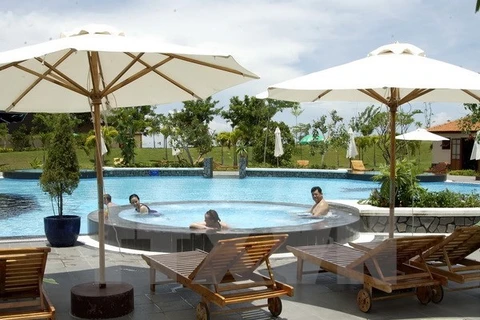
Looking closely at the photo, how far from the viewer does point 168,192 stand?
21422 mm

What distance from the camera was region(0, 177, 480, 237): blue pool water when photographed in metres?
15.3

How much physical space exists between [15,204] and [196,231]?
10883 mm

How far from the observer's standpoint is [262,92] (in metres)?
7.17

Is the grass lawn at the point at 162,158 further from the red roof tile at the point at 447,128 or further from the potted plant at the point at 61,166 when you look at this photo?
the potted plant at the point at 61,166

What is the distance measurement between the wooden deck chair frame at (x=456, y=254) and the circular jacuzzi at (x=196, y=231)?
2.41 metres

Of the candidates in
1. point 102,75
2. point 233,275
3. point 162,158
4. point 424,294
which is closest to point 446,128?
point 162,158

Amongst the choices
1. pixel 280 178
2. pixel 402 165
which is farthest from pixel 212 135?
pixel 402 165

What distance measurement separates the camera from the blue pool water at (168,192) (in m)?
15.3

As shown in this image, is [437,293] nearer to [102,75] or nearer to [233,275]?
[233,275]

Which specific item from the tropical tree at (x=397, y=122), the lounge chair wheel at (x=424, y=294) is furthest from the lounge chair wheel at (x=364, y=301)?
the tropical tree at (x=397, y=122)

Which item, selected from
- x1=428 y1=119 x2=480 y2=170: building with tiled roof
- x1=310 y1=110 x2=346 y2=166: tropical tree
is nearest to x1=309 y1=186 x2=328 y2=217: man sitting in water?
x1=428 y1=119 x2=480 y2=170: building with tiled roof

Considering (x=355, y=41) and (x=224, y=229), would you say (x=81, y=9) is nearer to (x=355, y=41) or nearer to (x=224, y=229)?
(x=224, y=229)

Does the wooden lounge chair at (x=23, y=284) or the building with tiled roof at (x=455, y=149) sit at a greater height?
the building with tiled roof at (x=455, y=149)

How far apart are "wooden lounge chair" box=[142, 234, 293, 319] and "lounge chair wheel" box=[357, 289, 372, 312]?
2.37 ft
